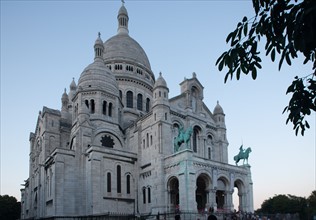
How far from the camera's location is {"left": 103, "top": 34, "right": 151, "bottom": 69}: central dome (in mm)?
67250

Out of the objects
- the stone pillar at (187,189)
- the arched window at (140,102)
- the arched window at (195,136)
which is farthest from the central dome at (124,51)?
the stone pillar at (187,189)

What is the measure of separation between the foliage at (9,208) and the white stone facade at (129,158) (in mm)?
20751

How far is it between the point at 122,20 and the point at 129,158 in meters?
38.7

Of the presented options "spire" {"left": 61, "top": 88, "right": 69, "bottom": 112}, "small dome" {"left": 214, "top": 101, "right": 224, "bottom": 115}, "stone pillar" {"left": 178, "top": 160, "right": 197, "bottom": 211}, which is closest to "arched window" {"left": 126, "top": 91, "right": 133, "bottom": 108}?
"spire" {"left": 61, "top": 88, "right": 69, "bottom": 112}

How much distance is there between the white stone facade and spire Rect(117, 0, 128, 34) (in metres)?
18.2

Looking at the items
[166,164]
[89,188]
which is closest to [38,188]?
[89,188]

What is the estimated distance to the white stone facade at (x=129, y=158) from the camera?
43.7 metres

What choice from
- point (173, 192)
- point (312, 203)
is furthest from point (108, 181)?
point (312, 203)

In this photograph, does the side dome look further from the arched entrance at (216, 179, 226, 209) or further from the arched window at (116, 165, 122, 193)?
the arched entrance at (216, 179, 226, 209)

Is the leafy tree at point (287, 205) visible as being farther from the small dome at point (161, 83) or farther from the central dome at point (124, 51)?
the small dome at point (161, 83)

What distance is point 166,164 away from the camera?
44.5 m

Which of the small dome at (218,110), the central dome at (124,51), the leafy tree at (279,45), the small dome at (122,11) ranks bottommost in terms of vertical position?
the leafy tree at (279,45)

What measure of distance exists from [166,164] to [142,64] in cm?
2904

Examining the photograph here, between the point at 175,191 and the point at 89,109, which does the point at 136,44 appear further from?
the point at 175,191
